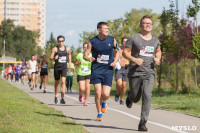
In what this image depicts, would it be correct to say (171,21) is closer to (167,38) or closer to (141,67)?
(167,38)

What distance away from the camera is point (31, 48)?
136 metres

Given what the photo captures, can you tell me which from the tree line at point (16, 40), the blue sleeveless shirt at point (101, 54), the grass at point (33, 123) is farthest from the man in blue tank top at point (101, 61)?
the tree line at point (16, 40)

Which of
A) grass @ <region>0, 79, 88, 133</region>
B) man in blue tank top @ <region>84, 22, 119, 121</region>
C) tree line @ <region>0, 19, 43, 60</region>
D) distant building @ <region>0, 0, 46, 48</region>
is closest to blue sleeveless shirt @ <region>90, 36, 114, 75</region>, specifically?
man in blue tank top @ <region>84, 22, 119, 121</region>

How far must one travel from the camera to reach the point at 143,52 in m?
8.41

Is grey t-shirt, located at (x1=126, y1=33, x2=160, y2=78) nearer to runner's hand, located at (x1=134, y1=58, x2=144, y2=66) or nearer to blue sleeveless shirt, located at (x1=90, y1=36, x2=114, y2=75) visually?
runner's hand, located at (x1=134, y1=58, x2=144, y2=66)

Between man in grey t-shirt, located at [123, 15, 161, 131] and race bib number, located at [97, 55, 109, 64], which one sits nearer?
man in grey t-shirt, located at [123, 15, 161, 131]

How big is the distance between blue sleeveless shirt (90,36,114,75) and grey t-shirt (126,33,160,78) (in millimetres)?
1371

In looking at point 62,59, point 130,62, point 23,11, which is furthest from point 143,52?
point 23,11

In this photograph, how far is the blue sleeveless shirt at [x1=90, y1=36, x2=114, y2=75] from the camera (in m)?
9.84

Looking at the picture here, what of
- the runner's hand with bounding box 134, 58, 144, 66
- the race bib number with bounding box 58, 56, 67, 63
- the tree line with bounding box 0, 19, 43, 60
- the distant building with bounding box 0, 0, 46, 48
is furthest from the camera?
the distant building with bounding box 0, 0, 46, 48

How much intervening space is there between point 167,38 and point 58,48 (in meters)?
9.74

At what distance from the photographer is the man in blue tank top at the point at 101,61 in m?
9.80

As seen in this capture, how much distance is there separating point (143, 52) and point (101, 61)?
1.65 meters

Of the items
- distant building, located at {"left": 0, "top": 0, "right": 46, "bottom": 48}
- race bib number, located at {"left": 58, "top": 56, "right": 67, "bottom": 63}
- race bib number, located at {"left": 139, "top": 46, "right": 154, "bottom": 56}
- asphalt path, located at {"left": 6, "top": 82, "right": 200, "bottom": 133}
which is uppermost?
distant building, located at {"left": 0, "top": 0, "right": 46, "bottom": 48}
